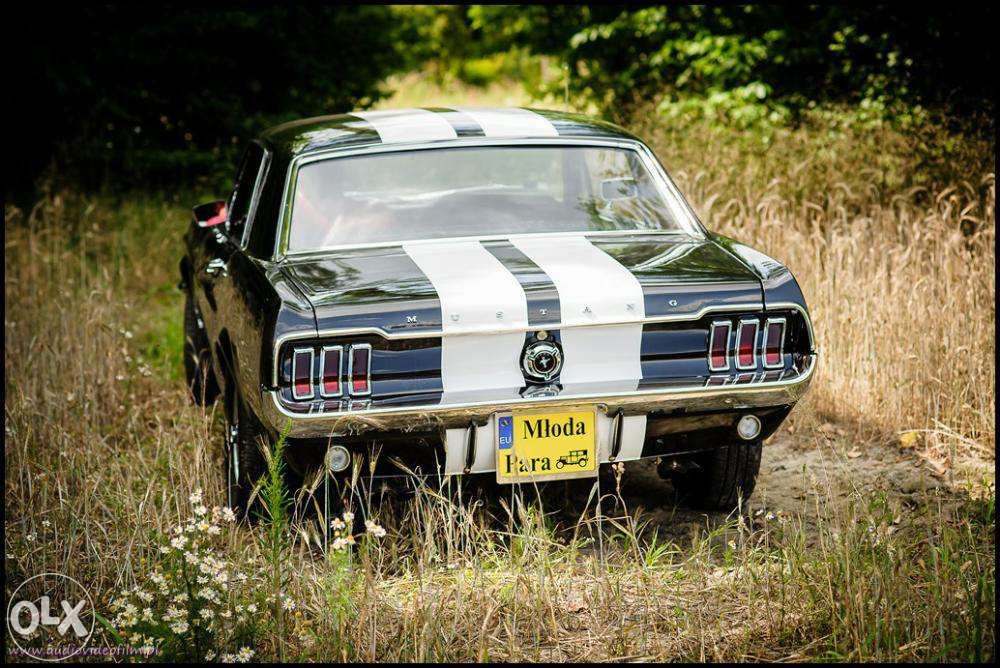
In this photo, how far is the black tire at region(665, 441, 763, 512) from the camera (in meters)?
4.22

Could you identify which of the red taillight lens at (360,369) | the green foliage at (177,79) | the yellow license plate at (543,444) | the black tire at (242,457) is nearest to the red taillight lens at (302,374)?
the red taillight lens at (360,369)

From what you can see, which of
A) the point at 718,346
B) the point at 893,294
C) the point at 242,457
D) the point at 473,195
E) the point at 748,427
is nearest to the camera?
the point at 718,346

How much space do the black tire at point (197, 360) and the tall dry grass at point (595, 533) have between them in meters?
0.14

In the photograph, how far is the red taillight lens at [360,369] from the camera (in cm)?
346

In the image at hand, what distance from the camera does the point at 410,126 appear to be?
458 cm

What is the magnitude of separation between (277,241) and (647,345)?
1.45 m

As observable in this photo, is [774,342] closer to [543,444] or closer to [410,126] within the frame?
[543,444]

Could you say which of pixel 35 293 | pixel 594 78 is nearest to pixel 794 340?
pixel 35 293

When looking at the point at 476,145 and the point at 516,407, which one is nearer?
the point at 516,407

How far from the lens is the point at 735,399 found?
146 inches

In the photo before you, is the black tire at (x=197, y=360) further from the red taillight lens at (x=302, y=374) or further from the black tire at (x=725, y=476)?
the black tire at (x=725, y=476)

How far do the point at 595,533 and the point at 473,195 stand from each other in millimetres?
1418

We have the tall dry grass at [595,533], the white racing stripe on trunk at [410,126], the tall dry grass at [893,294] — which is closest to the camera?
the tall dry grass at [595,533]

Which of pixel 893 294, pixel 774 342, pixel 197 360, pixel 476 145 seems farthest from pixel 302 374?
pixel 893 294
